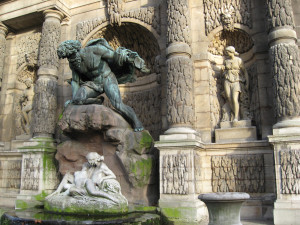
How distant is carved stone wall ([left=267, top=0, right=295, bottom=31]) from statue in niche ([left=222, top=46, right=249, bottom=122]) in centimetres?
127

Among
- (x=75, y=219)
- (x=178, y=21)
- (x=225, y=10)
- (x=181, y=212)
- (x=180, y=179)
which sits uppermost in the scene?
(x=225, y=10)

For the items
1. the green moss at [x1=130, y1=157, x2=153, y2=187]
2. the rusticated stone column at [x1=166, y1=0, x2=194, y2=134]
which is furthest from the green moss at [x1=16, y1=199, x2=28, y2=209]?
the rusticated stone column at [x1=166, y1=0, x2=194, y2=134]

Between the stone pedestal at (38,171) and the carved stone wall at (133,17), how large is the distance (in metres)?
4.03

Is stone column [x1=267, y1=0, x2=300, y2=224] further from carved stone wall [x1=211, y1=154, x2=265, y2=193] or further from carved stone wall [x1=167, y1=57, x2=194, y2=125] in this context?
carved stone wall [x1=167, y1=57, x2=194, y2=125]

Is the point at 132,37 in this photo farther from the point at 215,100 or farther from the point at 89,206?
the point at 89,206

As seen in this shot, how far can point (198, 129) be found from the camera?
8594mm

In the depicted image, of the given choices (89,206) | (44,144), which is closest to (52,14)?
(44,144)

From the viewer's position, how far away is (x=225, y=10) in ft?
29.8

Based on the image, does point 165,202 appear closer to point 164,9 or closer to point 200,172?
point 200,172

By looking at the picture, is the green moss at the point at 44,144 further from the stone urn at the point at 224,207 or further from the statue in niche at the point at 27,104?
the stone urn at the point at 224,207

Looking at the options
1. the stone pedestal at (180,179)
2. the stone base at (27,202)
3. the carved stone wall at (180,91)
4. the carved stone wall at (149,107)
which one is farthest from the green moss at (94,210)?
the carved stone wall at (149,107)

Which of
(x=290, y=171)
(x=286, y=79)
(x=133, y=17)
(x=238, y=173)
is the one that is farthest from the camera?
(x=133, y=17)

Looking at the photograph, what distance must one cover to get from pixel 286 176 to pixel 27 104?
920cm

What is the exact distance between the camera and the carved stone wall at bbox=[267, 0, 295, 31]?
25.4 ft
